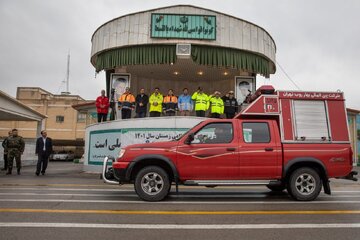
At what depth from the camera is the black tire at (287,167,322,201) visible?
317 inches

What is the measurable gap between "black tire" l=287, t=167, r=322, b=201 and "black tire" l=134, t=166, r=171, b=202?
2888 mm

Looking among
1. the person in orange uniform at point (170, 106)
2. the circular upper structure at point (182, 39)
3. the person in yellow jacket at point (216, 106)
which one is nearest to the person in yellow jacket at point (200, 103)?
the person in yellow jacket at point (216, 106)

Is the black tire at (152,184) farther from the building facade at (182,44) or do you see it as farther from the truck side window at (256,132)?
the building facade at (182,44)

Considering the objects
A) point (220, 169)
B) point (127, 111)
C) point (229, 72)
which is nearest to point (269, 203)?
point (220, 169)

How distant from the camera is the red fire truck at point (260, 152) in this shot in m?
7.82

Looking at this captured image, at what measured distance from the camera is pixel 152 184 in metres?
7.81

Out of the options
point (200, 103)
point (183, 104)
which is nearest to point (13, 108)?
point (183, 104)

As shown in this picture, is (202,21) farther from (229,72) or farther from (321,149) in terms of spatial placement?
(321,149)

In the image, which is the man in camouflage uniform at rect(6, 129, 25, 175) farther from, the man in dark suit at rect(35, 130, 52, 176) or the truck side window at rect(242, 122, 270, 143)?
the truck side window at rect(242, 122, 270, 143)

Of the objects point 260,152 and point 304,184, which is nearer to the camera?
point 260,152

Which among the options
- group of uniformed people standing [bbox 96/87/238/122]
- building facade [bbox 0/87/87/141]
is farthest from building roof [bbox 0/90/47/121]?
building facade [bbox 0/87/87/141]
